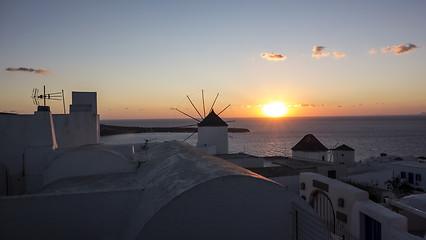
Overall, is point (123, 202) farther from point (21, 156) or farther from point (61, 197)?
point (21, 156)

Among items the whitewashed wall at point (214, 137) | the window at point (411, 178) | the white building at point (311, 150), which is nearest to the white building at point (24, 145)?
the whitewashed wall at point (214, 137)

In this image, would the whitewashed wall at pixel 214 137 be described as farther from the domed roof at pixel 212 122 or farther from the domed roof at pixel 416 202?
the domed roof at pixel 416 202

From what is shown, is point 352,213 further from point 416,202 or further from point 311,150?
point 311,150

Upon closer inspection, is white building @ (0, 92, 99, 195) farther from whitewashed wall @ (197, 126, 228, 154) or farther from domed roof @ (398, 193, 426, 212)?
domed roof @ (398, 193, 426, 212)

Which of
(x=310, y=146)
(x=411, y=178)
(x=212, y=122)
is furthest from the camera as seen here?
(x=310, y=146)

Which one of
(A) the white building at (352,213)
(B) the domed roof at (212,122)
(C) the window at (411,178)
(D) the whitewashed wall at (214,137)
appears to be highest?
(B) the domed roof at (212,122)

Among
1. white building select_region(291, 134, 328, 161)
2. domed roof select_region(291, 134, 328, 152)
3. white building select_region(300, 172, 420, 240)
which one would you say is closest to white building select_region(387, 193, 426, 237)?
white building select_region(300, 172, 420, 240)

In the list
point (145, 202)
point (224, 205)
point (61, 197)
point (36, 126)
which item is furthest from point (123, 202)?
point (36, 126)

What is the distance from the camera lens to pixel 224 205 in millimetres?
6059

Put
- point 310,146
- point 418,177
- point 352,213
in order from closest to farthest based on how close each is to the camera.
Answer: point 352,213 < point 418,177 < point 310,146

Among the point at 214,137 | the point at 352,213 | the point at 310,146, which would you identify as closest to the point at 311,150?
the point at 310,146

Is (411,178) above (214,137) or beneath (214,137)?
beneath

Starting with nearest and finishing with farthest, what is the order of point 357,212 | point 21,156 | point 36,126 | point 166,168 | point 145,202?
point 145,202
point 357,212
point 166,168
point 36,126
point 21,156

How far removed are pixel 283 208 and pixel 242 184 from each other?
111cm
